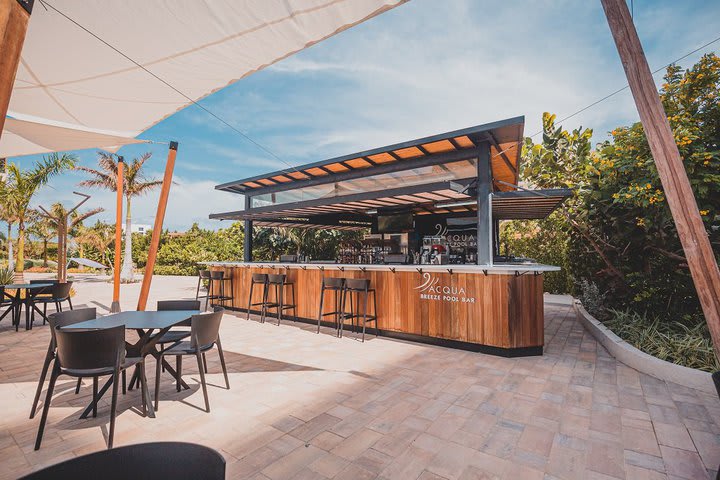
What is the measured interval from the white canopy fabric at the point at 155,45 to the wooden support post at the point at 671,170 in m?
1.42

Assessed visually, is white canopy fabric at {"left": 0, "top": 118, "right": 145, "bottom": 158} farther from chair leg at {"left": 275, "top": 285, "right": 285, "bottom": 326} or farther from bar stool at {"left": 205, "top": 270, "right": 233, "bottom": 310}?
bar stool at {"left": 205, "top": 270, "right": 233, "bottom": 310}

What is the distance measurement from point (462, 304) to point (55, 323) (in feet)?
14.9

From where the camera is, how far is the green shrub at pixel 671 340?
376cm

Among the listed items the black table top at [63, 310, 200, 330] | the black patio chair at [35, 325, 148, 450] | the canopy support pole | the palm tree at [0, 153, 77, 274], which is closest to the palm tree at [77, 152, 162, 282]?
the palm tree at [0, 153, 77, 274]

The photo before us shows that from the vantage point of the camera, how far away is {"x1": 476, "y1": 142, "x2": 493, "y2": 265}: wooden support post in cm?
523

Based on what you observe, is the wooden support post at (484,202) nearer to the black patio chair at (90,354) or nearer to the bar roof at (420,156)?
the bar roof at (420,156)

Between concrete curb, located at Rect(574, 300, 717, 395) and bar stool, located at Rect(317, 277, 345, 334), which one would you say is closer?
concrete curb, located at Rect(574, 300, 717, 395)

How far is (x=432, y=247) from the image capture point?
7.18 meters

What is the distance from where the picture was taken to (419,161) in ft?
20.2

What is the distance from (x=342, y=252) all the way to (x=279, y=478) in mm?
6152

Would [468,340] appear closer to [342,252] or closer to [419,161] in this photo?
[419,161]

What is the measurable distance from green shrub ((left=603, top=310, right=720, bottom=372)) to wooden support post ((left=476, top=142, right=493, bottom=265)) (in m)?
2.19

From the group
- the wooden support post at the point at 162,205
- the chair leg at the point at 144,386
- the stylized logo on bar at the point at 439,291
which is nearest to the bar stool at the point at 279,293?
the wooden support post at the point at 162,205

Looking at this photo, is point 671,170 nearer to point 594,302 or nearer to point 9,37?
point 9,37
